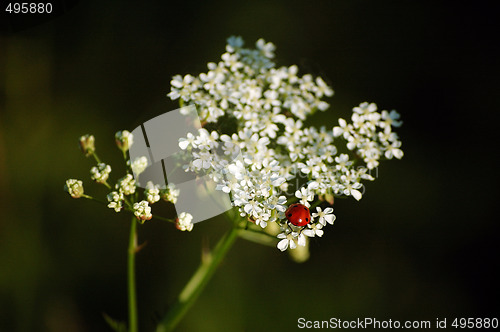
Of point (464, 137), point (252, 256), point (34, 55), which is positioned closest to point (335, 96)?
point (464, 137)

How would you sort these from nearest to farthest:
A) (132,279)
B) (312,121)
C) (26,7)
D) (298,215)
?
(298,215) → (132,279) → (26,7) → (312,121)

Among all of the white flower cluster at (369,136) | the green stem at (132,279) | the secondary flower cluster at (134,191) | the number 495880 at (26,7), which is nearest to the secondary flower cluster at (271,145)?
the white flower cluster at (369,136)

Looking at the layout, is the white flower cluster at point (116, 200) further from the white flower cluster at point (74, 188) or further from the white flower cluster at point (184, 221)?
the white flower cluster at point (184, 221)

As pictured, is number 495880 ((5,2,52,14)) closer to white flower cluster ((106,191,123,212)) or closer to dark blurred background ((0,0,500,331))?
dark blurred background ((0,0,500,331))

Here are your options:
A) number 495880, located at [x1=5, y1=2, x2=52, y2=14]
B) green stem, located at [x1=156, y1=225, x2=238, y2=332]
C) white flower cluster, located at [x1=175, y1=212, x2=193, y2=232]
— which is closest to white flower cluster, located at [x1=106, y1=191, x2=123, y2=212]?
white flower cluster, located at [x1=175, y1=212, x2=193, y2=232]

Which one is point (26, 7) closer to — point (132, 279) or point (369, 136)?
point (132, 279)

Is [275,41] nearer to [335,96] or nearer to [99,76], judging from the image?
[335,96]

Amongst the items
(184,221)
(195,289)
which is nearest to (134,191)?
(184,221)
